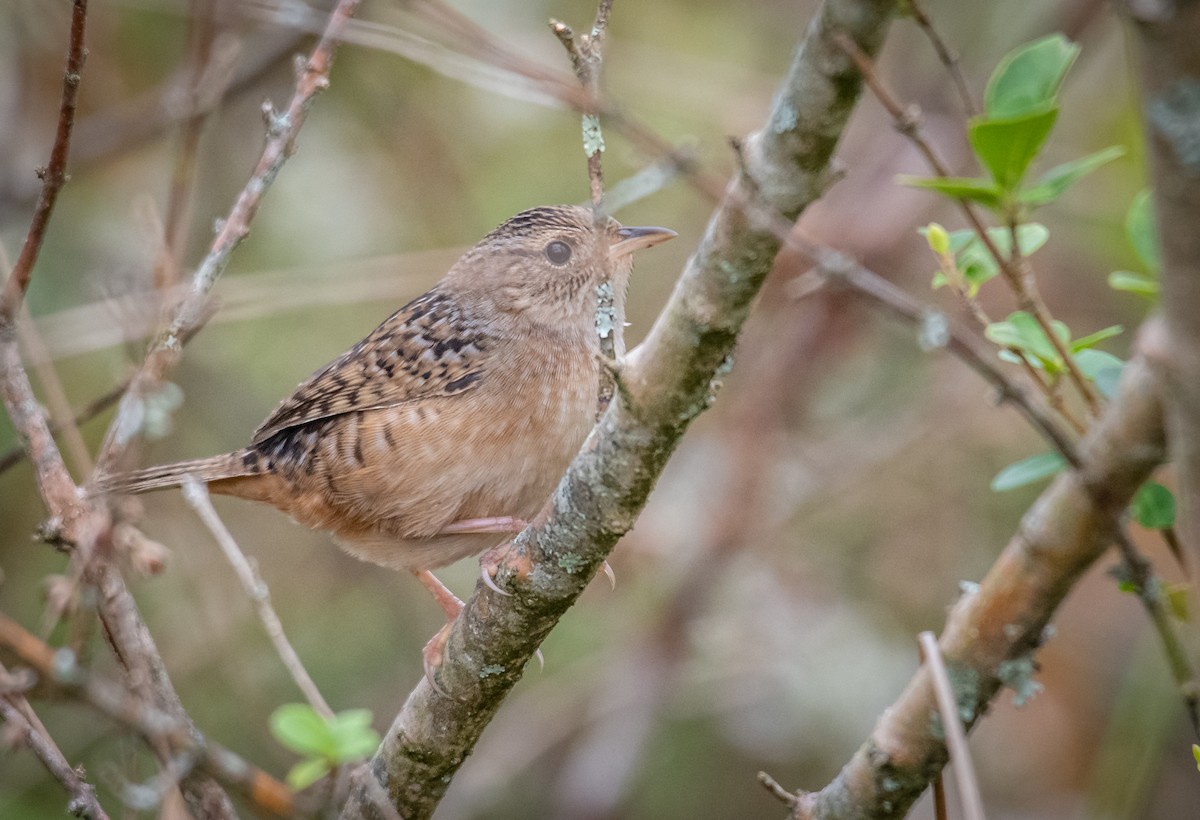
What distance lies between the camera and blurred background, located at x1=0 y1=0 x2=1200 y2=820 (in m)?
5.36

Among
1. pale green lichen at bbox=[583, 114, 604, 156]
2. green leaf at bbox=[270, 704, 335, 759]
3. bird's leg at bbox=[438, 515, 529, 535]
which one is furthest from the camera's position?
bird's leg at bbox=[438, 515, 529, 535]

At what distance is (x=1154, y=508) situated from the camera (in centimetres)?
190

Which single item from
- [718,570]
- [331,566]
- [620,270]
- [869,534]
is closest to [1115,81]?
[869,534]

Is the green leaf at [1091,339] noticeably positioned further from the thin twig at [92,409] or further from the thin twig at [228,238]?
the thin twig at [92,409]

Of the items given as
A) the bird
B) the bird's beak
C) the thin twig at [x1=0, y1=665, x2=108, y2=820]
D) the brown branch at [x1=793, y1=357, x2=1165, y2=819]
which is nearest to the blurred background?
the bird

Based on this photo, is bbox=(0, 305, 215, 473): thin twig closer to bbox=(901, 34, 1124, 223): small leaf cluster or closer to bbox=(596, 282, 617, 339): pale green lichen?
bbox=(596, 282, 617, 339): pale green lichen

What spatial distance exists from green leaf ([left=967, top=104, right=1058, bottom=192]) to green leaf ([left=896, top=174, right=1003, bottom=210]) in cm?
2

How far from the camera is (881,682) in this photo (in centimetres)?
562

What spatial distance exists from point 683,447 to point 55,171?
436 cm

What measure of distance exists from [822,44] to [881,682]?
4.56m

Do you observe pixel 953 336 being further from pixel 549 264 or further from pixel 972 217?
pixel 549 264

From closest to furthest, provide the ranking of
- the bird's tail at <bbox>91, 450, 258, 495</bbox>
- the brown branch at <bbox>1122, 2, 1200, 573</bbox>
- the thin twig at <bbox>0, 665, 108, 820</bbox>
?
the brown branch at <bbox>1122, 2, 1200, 573</bbox>
the thin twig at <bbox>0, 665, 108, 820</bbox>
the bird's tail at <bbox>91, 450, 258, 495</bbox>

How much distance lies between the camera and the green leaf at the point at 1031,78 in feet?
6.06

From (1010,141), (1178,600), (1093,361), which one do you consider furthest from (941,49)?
(1178,600)
